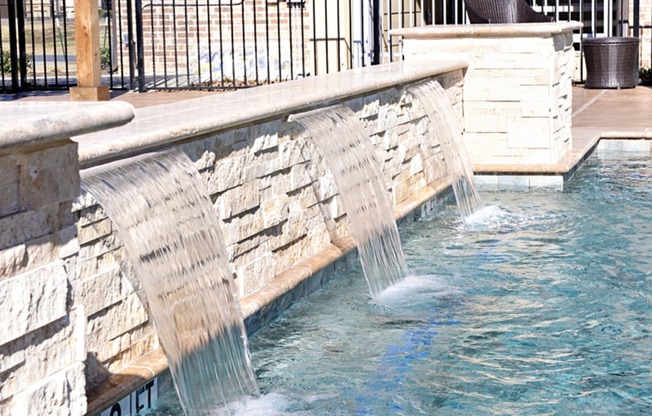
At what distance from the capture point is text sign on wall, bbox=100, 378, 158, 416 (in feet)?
12.3

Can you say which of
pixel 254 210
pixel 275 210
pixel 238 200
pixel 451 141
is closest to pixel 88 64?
pixel 451 141

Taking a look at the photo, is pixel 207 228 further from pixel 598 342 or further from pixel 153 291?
pixel 598 342

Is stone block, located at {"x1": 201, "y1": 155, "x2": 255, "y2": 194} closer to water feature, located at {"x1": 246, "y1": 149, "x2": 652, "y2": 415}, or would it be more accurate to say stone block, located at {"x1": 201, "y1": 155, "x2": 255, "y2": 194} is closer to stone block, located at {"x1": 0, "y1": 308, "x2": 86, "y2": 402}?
water feature, located at {"x1": 246, "y1": 149, "x2": 652, "y2": 415}

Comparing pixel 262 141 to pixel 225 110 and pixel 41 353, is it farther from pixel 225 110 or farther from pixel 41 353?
pixel 41 353

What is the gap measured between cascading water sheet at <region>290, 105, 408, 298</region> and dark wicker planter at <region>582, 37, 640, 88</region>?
8.38m

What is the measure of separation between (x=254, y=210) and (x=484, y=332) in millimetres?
1173

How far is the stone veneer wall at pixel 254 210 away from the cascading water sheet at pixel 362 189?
111 mm

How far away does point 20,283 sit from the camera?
9.12 ft

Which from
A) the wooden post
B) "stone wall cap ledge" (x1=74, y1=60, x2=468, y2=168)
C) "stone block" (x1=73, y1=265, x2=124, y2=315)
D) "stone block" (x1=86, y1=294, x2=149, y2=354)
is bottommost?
"stone block" (x1=86, y1=294, x2=149, y2=354)

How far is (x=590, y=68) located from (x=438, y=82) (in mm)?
6727

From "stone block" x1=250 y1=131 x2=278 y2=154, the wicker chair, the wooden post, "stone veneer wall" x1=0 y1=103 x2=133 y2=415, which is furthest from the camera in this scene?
the wicker chair

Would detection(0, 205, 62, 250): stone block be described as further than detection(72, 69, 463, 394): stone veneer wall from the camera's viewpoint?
No

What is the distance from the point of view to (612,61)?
556 inches

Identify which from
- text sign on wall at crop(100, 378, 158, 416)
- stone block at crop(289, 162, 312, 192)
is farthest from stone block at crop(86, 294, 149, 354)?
stone block at crop(289, 162, 312, 192)
